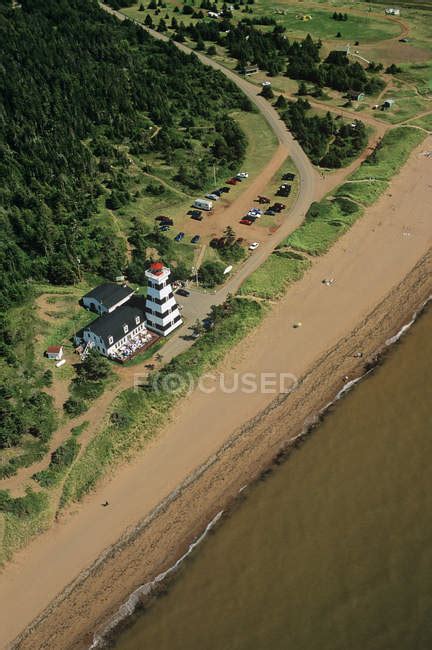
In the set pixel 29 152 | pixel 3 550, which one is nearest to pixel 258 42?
pixel 29 152

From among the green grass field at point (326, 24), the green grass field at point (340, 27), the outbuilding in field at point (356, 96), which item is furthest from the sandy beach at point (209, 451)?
the green grass field at point (326, 24)

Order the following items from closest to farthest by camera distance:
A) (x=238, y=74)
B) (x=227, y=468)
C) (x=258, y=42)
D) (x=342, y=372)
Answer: (x=227, y=468) < (x=342, y=372) < (x=238, y=74) < (x=258, y=42)

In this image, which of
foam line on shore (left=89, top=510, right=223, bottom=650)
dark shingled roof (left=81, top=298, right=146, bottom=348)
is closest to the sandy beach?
foam line on shore (left=89, top=510, right=223, bottom=650)

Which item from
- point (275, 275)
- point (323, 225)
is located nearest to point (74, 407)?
point (275, 275)

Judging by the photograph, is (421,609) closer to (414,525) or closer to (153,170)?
(414,525)

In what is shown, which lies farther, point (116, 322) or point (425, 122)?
point (425, 122)

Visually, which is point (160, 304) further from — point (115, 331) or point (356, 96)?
point (356, 96)

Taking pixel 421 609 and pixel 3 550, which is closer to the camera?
pixel 421 609
